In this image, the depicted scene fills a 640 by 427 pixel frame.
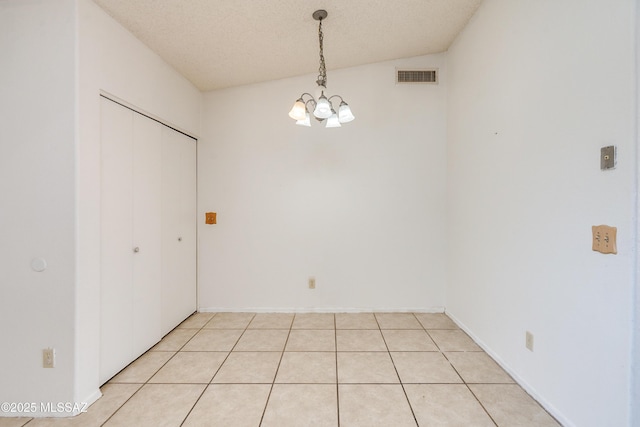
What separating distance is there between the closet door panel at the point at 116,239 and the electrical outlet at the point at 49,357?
0.91 feet

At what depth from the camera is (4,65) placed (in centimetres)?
171

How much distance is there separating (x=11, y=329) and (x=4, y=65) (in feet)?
5.46

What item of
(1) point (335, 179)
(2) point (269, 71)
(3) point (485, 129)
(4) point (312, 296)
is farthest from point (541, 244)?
(2) point (269, 71)

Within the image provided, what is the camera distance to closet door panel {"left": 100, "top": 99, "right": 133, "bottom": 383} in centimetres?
199

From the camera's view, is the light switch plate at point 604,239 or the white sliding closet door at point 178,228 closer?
the light switch plate at point 604,239

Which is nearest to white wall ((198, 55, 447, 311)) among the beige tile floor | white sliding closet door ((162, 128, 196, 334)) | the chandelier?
white sliding closet door ((162, 128, 196, 334))

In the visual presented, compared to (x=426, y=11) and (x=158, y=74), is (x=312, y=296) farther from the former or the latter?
(x=426, y=11)

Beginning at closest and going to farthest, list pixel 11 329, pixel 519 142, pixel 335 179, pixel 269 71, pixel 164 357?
1. pixel 11 329
2. pixel 519 142
3. pixel 164 357
4. pixel 269 71
5. pixel 335 179

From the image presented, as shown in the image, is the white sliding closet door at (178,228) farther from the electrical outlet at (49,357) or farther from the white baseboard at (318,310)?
the electrical outlet at (49,357)

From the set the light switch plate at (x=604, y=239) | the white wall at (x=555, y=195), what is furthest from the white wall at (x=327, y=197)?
the light switch plate at (x=604, y=239)

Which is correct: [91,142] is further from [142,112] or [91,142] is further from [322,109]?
[322,109]

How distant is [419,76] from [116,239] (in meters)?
3.49

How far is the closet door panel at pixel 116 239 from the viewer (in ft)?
6.54

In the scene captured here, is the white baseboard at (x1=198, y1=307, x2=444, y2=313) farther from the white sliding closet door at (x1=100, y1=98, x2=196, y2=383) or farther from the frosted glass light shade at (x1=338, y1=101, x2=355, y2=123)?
the frosted glass light shade at (x1=338, y1=101, x2=355, y2=123)
